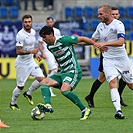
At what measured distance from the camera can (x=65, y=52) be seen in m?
10.7

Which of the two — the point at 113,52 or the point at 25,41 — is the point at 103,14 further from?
the point at 25,41

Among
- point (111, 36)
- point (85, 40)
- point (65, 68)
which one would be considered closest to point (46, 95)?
point (65, 68)

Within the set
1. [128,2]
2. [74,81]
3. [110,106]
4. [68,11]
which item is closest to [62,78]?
[74,81]

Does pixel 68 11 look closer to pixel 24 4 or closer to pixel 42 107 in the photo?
pixel 24 4

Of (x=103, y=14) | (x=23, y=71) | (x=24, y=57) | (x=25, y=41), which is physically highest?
(x=103, y=14)

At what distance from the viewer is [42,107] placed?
10430 millimetres

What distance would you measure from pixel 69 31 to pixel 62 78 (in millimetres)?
15619

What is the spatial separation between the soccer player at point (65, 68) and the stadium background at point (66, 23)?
532 inches

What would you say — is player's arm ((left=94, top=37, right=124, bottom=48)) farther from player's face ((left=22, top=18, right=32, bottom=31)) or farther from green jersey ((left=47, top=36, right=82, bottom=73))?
player's face ((left=22, top=18, right=32, bottom=31))

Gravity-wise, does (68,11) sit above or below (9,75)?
above

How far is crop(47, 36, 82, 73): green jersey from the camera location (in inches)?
419

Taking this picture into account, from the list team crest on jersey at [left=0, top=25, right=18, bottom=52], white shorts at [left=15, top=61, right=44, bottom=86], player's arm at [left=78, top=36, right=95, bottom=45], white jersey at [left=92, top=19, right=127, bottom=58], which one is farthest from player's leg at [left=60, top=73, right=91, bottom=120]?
team crest on jersey at [left=0, top=25, right=18, bottom=52]

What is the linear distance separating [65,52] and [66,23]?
51.3ft

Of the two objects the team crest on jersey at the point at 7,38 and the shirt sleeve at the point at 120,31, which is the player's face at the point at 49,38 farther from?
the team crest on jersey at the point at 7,38
